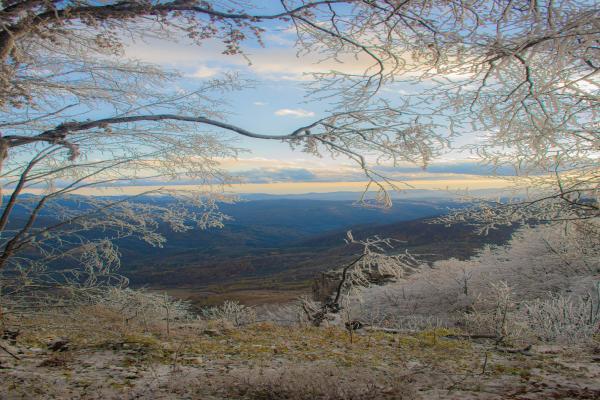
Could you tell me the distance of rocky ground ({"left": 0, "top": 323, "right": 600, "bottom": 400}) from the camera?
4.23 metres

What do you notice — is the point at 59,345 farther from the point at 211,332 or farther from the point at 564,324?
the point at 564,324

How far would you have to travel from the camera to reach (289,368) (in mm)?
5078

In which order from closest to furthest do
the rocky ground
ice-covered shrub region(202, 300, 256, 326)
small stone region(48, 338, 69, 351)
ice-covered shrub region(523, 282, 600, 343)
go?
the rocky ground < small stone region(48, 338, 69, 351) < ice-covered shrub region(523, 282, 600, 343) < ice-covered shrub region(202, 300, 256, 326)

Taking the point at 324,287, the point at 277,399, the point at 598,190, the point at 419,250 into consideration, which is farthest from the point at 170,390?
the point at 419,250

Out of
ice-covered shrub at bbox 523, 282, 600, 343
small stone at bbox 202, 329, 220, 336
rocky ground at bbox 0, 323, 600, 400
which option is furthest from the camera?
ice-covered shrub at bbox 523, 282, 600, 343

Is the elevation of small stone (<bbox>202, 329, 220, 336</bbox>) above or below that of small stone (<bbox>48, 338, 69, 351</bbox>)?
below

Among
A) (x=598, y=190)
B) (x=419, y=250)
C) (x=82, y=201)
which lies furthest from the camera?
(x=419, y=250)

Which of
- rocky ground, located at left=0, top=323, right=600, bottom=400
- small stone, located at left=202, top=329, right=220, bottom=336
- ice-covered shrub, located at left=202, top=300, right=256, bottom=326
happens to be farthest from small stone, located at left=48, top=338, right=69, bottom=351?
ice-covered shrub, located at left=202, top=300, right=256, bottom=326

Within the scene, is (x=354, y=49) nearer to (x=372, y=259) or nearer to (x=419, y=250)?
→ (x=372, y=259)

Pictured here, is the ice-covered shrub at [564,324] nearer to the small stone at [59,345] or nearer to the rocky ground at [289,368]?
the rocky ground at [289,368]

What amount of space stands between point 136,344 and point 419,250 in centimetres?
11666

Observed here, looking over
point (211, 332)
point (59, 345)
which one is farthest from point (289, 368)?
point (59, 345)

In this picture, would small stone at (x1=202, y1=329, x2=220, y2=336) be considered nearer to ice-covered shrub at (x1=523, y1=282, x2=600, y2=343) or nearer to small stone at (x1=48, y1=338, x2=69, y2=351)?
small stone at (x1=48, y1=338, x2=69, y2=351)

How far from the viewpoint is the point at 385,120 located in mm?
5816
